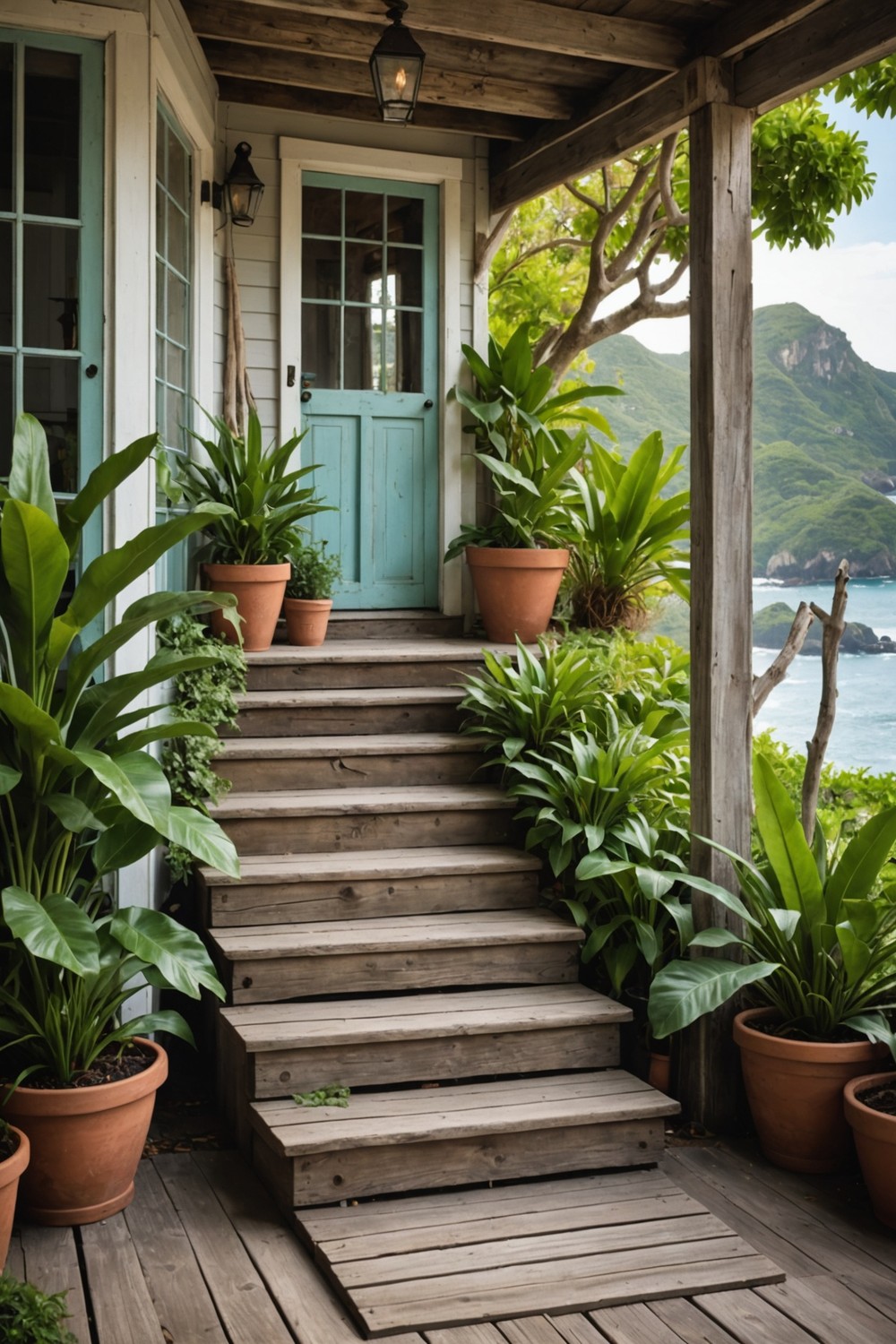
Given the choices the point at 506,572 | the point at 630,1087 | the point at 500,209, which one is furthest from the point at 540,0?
the point at 630,1087

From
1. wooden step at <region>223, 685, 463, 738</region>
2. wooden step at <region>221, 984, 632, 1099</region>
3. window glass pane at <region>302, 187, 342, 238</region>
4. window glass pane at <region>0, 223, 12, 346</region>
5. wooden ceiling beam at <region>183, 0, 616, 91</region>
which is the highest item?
wooden ceiling beam at <region>183, 0, 616, 91</region>

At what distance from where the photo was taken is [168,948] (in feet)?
10.2

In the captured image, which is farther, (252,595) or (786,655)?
(252,595)

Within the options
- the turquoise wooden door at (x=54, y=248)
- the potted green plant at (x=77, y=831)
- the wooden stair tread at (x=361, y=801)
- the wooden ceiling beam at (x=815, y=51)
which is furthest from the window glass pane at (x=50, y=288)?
the wooden ceiling beam at (x=815, y=51)

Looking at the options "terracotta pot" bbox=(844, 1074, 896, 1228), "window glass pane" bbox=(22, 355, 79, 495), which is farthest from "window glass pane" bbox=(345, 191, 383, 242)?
"terracotta pot" bbox=(844, 1074, 896, 1228)

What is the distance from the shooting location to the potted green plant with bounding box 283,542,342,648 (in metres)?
Result: 5.22

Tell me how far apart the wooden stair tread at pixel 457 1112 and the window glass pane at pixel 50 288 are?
225 centimetres

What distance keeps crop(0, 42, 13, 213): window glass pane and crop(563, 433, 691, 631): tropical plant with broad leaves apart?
272 centimetres

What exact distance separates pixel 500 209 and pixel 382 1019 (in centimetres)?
382

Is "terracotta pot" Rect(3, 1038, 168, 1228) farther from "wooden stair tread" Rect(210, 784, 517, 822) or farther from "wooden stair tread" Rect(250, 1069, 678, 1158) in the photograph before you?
"wooden stair tread" Rect(210, 784, 517, 822)

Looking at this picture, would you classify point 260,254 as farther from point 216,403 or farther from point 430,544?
point 430,544

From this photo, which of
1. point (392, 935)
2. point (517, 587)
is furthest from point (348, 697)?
point (392, 935)

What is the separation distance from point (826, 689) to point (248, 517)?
7.21ft

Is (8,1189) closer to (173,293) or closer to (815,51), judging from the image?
(173,293)
